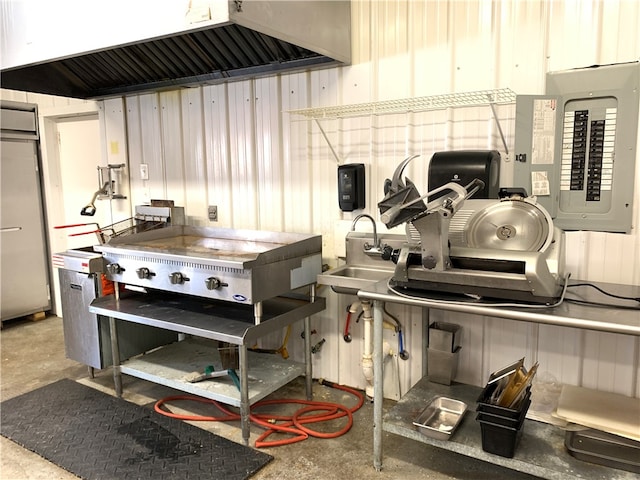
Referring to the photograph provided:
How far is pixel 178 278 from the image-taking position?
8.70 ft

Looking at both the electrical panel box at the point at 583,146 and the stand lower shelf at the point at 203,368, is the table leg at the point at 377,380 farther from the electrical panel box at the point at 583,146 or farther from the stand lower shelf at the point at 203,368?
the electrical panel box at the point at 583,146

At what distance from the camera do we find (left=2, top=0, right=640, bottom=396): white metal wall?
2311 mm

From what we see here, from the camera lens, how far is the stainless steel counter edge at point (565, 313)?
1.66 m

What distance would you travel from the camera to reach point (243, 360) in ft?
8.14

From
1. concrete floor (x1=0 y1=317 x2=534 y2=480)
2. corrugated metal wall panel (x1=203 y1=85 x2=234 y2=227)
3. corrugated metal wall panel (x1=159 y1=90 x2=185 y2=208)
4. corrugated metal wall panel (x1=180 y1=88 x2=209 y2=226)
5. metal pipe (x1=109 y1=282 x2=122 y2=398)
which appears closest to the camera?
concrete floor (x1=0 y1=317 x2=534 y2=480)

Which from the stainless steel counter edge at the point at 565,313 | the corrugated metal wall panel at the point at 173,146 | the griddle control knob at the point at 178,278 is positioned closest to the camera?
the stainless steel counter edge at the point at 565,313

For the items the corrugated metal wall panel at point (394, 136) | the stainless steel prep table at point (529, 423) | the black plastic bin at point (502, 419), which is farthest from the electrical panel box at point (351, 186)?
the black plastic bin at point (502, 419)

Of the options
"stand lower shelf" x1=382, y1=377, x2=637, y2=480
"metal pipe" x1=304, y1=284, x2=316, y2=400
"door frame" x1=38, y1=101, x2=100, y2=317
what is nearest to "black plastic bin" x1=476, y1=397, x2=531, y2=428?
"stand lower shelf" x1=382, y1=377, x2=637, y2=480

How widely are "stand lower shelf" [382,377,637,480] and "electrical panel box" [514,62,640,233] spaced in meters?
0.99

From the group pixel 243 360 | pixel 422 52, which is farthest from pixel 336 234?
pixel 422 52

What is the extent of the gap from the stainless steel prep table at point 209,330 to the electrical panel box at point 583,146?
1.44 metres

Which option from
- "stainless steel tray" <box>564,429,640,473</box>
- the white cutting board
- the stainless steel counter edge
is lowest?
"stainless steel tray" <box>564,429,640,473</box>

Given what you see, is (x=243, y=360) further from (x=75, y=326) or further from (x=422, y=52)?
(x=422, y=52)

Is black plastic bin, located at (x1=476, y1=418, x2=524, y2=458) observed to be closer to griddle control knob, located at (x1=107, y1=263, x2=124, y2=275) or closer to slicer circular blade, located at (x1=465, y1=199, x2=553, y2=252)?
slicer circular blade, located at (x1=465, y1=199, x2=553, y2=252)
